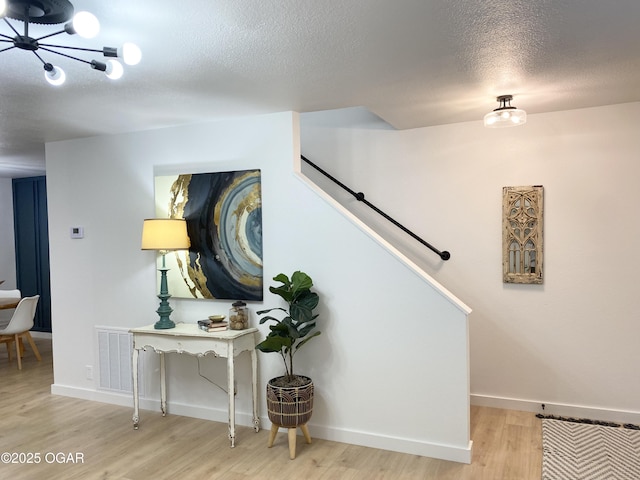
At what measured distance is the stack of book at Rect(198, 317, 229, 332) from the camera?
3.29 m

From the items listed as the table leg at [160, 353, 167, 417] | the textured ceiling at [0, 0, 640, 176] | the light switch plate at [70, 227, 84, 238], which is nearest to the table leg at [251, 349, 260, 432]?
the table leg at [160, 353, 167, 417]

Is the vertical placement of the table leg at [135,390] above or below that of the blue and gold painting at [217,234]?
below

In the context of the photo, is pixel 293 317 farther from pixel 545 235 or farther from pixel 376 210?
pixel 545 235

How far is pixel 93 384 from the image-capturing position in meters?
4.14

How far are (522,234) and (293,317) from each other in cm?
189

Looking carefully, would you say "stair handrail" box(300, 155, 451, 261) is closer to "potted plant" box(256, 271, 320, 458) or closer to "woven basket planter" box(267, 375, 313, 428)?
"potted plant" box(256, 271, 320, 458)

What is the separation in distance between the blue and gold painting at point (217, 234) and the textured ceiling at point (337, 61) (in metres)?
0.49

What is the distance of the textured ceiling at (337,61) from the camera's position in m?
1.79

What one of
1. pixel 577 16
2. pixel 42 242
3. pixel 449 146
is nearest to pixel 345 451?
pixel 449 146

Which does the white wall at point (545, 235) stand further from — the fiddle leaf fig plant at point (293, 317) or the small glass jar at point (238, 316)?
the small glass jar at point (238, 316)

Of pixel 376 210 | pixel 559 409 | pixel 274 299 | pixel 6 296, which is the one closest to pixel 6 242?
pixel 6 296

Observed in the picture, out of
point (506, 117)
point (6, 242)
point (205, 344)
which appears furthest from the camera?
point (6, 242)

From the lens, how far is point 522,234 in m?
3.59

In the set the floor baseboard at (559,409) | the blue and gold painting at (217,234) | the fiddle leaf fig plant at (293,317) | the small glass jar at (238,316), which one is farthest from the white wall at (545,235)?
the small glass jar at (238,316)
